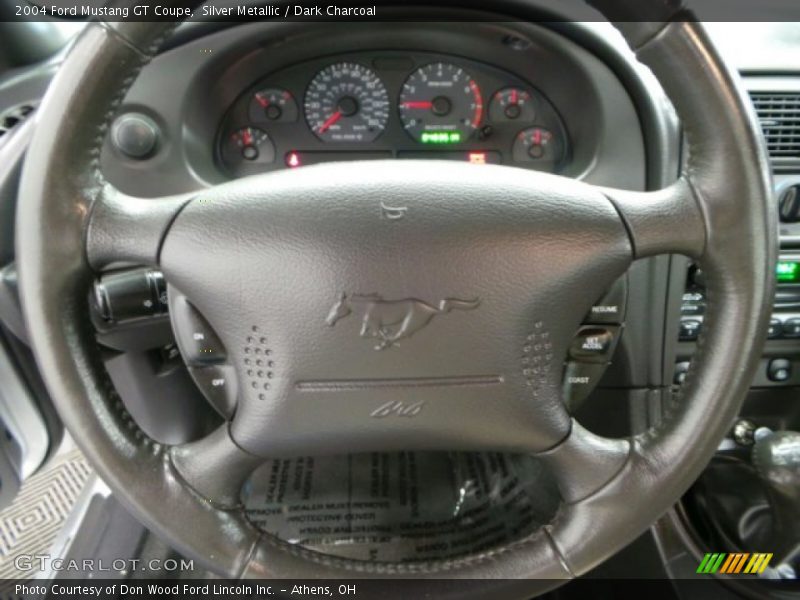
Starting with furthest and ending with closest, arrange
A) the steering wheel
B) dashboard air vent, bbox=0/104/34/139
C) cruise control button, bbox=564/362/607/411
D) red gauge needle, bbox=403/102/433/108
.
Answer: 1. red gauge needle, bbox=403/102/433/108
2. dashboard air vent, bbox=0/104/34/139
3. cruise control button, bbox=564/362/607/411
4. the steering wheel

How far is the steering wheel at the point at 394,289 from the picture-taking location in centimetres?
71

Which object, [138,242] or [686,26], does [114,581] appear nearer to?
[138,242]

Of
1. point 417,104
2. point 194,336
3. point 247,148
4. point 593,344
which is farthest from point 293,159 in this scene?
point 593,344

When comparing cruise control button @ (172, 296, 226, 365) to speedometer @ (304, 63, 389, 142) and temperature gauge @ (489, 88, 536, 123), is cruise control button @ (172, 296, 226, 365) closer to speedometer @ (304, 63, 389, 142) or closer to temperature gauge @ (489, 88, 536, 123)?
speedometer @ (304, 63, 389, 142)

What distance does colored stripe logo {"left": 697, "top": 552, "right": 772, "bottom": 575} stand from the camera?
1219 millimetres

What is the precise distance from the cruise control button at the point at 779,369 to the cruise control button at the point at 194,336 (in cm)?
90

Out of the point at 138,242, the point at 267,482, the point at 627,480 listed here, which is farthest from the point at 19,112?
the point at 627,480

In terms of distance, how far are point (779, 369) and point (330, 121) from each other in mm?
804

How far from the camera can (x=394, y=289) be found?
72 centimetres

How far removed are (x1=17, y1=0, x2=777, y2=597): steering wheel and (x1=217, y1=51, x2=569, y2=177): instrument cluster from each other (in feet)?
1.35

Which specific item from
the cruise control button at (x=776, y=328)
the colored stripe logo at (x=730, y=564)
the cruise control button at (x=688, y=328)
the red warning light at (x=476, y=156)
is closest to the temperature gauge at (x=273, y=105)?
the red warning light at (x=476, y=156)

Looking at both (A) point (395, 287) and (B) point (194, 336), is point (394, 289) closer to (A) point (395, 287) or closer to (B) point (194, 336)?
(A) point (395, 287)

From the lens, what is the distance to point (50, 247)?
0.70 meters

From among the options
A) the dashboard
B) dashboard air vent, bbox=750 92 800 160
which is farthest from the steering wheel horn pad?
dashboard air vent, bbox=750 92 800 160
